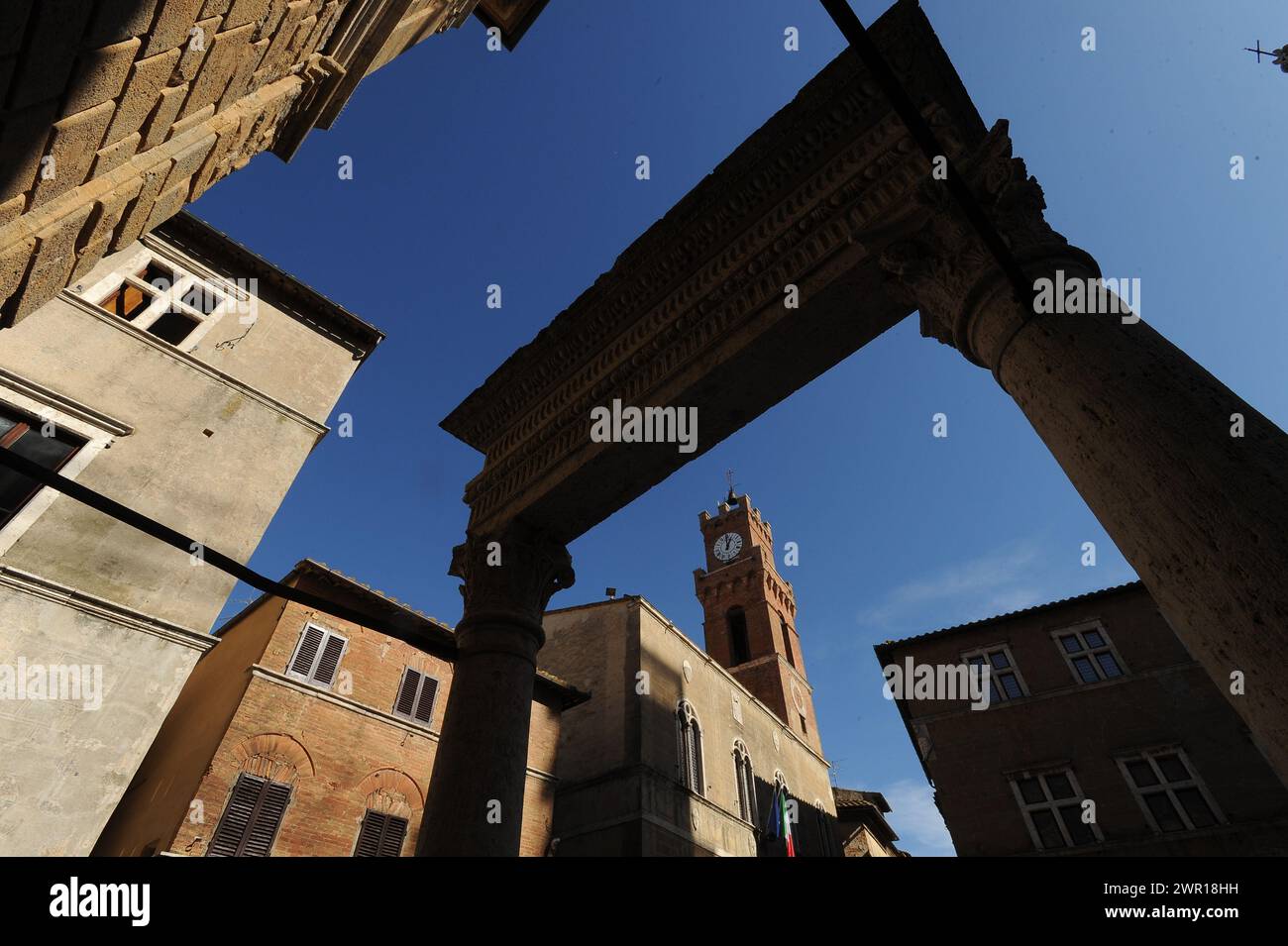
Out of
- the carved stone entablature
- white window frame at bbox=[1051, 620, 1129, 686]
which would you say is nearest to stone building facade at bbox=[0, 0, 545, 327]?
the carved stone entablature

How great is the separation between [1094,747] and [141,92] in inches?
728

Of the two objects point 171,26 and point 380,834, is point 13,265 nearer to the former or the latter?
point 171,26

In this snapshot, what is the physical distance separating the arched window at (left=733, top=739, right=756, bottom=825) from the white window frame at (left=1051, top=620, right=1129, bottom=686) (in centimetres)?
1019

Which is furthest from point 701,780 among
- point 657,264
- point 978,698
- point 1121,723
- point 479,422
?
point 657,264

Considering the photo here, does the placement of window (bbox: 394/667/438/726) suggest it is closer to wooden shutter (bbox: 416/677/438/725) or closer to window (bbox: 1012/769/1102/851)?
wooden shutter (bbox: 416/677/438/725)

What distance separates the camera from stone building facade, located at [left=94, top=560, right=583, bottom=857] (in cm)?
1136

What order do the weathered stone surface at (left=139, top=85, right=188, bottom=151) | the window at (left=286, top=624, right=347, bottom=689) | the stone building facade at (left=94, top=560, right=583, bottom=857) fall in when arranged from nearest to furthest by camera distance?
1. the weathered stone surface at (left=139, top=85, right=188, bottom=151)
2. the stone building facade at (left=94, top=560, right=583, bottom=857)
3. the window at (left=286, top=624, right=347, bottom=689)

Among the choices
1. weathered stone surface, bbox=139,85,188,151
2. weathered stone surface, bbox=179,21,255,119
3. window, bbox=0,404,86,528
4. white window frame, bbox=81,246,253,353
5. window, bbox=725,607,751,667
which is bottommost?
weathered stone surface, bbox=139,85,188,151

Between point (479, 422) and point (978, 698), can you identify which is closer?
point (479, 422)

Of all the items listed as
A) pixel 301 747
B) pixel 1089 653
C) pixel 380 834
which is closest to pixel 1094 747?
pixel 1089 653
